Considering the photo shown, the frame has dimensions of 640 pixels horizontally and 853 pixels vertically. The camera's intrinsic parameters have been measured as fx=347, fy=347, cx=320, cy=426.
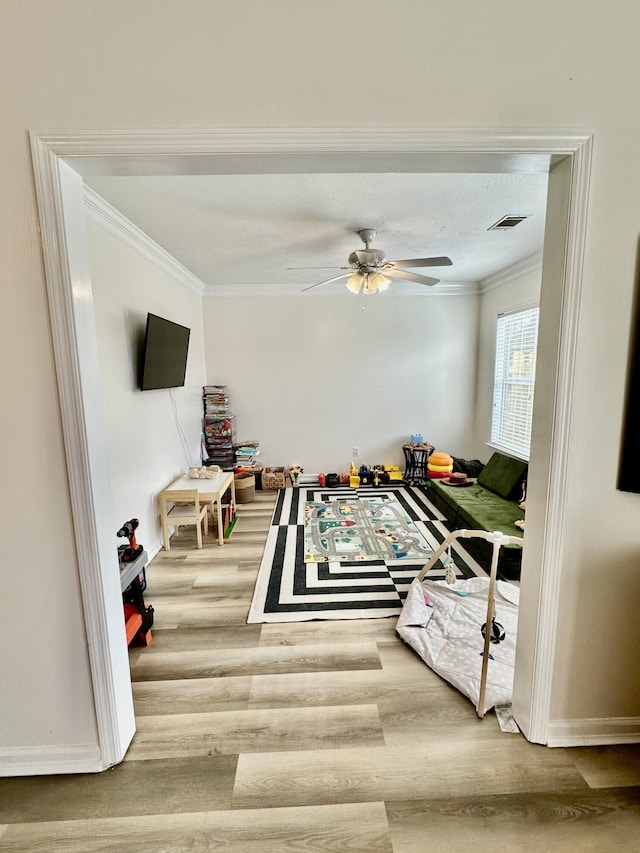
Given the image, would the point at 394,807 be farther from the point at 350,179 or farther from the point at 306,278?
the point at 306,278

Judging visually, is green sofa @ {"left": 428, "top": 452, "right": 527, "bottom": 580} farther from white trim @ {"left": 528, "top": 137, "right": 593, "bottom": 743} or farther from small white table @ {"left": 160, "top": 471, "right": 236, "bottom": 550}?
small white table @ {"left": 160, "top": 471, "right": 236, "bottom": 550}

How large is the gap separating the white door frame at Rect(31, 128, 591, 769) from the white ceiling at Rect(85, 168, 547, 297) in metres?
0.38

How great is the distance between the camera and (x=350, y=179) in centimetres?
197

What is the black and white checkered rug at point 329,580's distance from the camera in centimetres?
220

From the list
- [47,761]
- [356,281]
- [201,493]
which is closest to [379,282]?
[356,281]

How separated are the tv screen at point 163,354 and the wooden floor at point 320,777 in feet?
6.42

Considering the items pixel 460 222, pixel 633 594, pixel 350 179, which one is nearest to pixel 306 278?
pixel 460 222

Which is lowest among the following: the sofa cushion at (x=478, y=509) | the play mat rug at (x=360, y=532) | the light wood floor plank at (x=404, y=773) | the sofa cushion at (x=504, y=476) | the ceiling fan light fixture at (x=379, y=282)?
the light wood floor plank at (x=404, y=773)

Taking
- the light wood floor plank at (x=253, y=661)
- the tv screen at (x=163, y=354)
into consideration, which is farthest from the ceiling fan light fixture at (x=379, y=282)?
the light wood floor plank at (x=253, y=661)

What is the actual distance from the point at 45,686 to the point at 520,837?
1.72 m

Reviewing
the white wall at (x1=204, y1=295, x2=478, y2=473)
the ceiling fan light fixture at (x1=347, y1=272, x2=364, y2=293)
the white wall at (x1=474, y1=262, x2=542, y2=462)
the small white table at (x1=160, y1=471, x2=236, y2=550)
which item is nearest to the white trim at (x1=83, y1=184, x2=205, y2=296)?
the white wall at (x1=204, y1=295, x2=478, y2=473)

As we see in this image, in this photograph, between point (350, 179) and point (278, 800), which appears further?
point (350, 179)

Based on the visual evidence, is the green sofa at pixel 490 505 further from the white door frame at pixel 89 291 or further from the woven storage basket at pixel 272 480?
the woven storage basket at pixel 272 480

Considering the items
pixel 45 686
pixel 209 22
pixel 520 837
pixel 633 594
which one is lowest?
pixel 520 837
